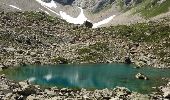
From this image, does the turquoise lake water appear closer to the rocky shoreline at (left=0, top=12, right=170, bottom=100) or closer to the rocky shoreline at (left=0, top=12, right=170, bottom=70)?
the rocky shoreline at (left=0, top=12, right=170, bottom=70)

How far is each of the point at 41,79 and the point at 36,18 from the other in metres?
114

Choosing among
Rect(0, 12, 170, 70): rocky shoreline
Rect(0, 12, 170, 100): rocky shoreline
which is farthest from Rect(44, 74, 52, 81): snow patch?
Rect(0, 12, 170, 100): rocky shoreline

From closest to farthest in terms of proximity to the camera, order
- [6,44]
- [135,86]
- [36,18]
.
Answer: [135,86], [6,44], [36,18]

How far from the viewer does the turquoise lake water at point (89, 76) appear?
7638 cm

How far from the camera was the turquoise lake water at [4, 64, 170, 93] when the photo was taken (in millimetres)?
76375

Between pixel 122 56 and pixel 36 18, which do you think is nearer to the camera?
pixel 122 56

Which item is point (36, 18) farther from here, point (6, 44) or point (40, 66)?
point (40, 66)

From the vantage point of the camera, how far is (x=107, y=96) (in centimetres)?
5506

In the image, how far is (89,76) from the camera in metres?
92.9

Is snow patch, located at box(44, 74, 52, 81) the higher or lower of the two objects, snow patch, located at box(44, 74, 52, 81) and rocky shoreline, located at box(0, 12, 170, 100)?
the lower

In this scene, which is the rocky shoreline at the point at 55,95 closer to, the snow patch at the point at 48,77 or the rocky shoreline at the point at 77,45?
the snow patch at the point at 48,77

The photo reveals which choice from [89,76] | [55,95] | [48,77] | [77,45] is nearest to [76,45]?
[77,45]

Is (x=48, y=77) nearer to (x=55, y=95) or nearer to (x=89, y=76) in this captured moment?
(x=89, y=76)

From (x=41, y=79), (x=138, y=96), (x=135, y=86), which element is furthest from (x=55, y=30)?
(x=138, y=96)
